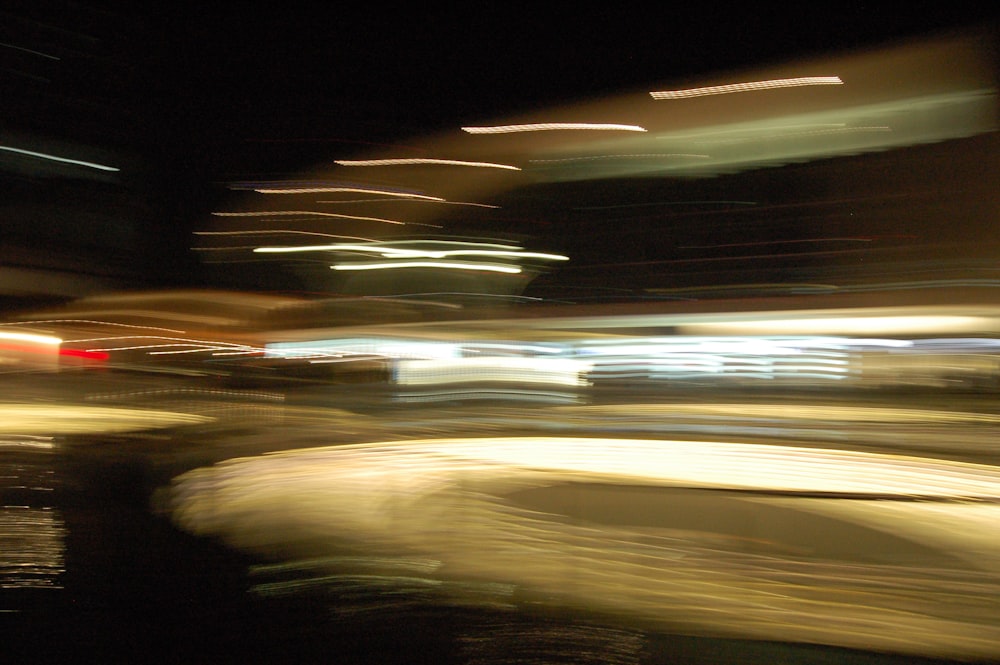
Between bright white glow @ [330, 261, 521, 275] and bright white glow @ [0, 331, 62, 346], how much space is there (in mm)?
3357

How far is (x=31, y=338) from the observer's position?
10.2 metres

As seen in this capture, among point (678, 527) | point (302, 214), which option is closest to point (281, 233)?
point (302, 214)

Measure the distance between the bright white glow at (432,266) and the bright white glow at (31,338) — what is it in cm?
336

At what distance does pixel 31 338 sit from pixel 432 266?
15.2ft

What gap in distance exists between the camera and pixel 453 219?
1002cm

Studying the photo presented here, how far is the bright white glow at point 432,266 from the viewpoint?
9317mm

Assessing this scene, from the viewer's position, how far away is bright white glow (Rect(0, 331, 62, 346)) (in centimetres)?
994

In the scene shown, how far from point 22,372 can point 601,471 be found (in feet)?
22.4

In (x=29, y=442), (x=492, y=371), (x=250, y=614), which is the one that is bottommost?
(x=250, y=614)

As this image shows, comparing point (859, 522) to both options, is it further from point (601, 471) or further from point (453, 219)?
point (453, 219)

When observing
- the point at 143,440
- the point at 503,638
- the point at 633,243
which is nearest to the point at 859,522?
the point at 503,638

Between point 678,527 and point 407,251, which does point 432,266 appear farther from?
point 678,527

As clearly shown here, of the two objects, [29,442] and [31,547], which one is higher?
[29,442]

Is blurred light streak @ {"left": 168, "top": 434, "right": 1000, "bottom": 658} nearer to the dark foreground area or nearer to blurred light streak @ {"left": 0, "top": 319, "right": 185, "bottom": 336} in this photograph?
the dark foreground area
